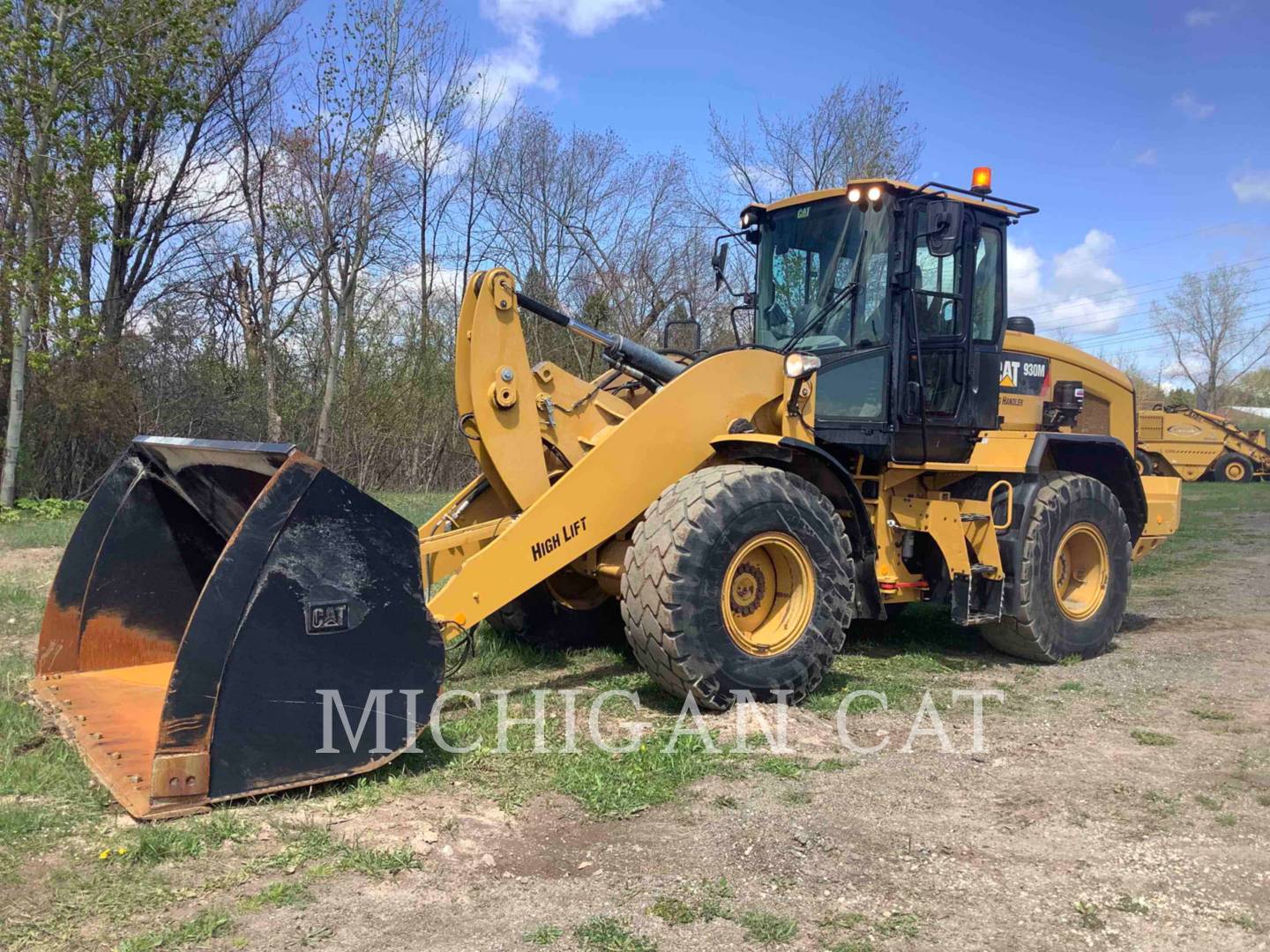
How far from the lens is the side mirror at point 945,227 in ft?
18.1

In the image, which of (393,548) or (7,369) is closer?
(393,548)

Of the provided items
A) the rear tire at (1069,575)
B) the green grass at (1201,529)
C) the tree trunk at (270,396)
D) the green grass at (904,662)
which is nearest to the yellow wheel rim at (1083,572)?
the rear tire at (1069,575)

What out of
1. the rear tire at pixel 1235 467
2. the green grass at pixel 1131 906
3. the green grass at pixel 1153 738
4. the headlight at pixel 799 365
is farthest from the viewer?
the rear tire at pixel 1235 467

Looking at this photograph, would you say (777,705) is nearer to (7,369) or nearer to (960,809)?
(960,809)

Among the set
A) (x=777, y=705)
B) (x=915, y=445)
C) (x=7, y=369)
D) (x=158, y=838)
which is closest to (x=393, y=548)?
(x=158, y=838)

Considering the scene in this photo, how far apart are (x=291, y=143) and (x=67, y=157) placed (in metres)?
4.87

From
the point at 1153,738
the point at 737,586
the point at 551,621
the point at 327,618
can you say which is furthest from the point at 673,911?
the point at 551,621

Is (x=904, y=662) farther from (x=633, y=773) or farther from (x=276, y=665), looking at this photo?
(x=276, y=665)

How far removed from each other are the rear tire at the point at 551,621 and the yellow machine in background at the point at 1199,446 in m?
24.4

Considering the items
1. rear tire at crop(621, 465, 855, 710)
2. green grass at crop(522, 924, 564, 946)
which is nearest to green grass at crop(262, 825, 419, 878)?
green grass at crop(522, 924, 564, 946)

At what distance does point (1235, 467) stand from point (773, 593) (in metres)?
28.4

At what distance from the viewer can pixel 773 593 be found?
5234 mm

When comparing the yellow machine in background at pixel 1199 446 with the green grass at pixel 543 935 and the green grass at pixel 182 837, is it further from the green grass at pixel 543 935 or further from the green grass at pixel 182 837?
the green grass at pixel 182 837

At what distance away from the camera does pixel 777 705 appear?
194 inches
